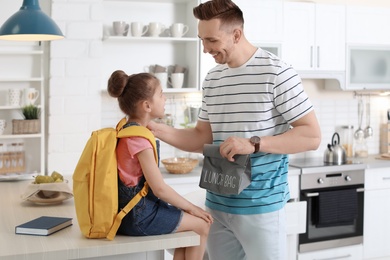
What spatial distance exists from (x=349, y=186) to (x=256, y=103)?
2.70 meters

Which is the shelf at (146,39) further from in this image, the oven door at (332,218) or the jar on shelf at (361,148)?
the jar on shelf at (361,148)

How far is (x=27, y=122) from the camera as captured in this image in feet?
14.0

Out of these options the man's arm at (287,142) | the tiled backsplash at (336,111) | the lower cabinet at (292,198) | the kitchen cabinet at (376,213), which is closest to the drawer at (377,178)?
the kitchen cabinet at (376,213)

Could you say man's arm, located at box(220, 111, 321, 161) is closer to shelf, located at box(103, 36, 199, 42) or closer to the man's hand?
the man's hand

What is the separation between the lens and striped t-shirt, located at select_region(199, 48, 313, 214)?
2406 mm

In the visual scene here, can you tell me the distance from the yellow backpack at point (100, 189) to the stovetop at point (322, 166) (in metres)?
2.67

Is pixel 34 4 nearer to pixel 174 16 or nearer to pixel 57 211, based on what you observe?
pixel 57 211

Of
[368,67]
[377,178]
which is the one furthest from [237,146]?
[368,67]

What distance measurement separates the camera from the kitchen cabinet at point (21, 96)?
168 inches

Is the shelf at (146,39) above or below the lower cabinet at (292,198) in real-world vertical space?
above

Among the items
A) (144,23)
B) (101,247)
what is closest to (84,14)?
(144,23)

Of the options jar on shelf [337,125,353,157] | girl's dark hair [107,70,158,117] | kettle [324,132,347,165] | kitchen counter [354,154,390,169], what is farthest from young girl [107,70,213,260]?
jar on shelf [337,125,353,157]

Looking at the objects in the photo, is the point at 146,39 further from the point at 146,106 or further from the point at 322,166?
the point at 146,106

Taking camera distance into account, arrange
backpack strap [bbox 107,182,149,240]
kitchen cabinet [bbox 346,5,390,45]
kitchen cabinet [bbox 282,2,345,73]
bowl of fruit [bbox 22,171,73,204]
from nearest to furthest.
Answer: backpack strap [bbox 107,182,149,240], bowl of fruit [bbox 22,171,73,204], kitchen cabinet [bbox 282,2,345,73], kitchen cabinet [bbox 346,5,390,45]
